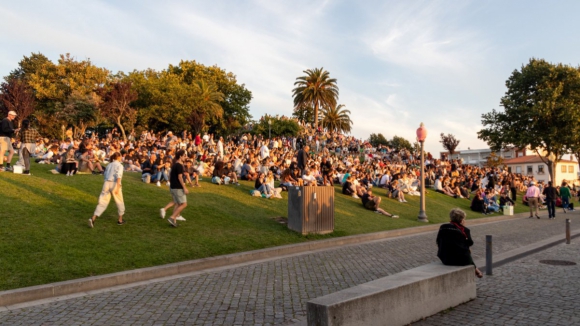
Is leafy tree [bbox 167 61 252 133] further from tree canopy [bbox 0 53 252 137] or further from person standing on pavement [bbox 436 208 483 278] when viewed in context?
person standing on pavement [bbox 436 208 483 278]

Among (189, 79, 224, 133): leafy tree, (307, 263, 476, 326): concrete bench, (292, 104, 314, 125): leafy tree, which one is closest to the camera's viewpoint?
(307, 263, 476, 326): concrete bench

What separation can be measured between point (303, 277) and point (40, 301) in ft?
13.8

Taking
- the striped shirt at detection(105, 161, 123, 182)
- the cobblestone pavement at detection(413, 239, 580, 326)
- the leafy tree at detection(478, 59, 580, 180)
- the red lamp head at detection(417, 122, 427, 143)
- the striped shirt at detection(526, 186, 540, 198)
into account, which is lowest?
the cobblestone pavement at detection(413, 239, 580, 326)

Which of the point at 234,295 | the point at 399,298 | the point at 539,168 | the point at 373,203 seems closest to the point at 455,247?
the point at 399,298

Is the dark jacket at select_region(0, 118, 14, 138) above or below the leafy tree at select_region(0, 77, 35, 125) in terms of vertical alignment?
below

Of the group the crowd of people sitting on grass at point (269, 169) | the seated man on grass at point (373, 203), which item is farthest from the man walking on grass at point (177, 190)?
the seated man on grass at point (373, 203)

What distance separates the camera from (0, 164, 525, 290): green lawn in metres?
7.32

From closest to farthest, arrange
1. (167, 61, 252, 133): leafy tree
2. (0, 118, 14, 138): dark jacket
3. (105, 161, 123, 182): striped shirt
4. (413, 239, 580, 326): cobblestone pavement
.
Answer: (413, 239, 580, 326): cobblestone pavement, (105, 161, 123, 182): striped shirt, (0, 118, 14, 138): dark jacket, (167, 61, 252, 133): leafy tree

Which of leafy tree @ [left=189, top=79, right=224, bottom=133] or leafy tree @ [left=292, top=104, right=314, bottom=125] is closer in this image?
leafy tree @ [left=189, top=79, right=224, bottom=133]

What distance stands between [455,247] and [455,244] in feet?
0.14

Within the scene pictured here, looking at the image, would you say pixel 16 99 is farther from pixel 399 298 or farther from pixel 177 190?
pixel 399 298

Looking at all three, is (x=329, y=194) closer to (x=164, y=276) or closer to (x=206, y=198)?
(x=206, y=198)

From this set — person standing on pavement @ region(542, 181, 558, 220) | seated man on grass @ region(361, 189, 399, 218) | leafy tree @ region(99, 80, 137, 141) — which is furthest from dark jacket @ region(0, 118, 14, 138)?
leafy tree @ region(99, 80, 137, 141)

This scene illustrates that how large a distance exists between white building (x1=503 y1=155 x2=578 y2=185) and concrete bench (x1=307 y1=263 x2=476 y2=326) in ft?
286
